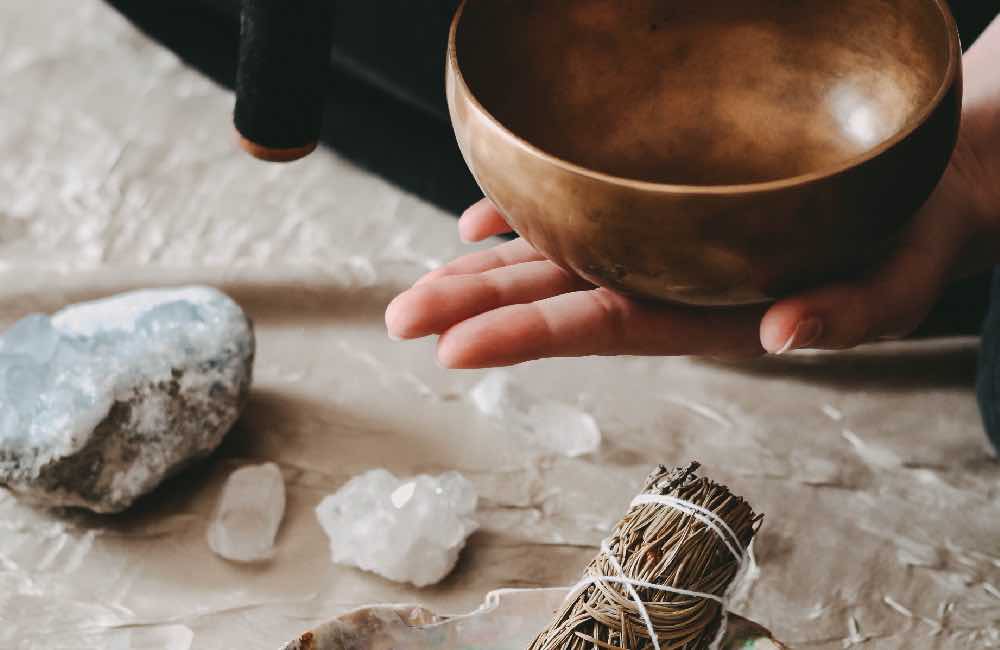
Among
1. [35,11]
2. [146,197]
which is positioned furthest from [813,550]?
[35,11]

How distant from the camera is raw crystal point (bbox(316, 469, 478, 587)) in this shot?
1022mm

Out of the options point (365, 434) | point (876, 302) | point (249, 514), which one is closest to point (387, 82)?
point (365, 434)

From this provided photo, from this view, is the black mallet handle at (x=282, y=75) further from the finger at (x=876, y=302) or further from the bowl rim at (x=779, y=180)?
the finger at (x=876, y=302)

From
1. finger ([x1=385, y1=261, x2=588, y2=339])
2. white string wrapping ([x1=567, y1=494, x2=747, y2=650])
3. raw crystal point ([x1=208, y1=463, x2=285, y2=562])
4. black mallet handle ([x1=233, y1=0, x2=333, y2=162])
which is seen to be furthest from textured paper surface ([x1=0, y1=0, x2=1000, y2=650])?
black mallet handle ([x1=233, y1=0, x2=333, y2=162])

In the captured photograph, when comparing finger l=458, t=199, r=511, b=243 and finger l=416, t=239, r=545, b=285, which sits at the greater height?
finger l=458, t=199, r=511, b=243

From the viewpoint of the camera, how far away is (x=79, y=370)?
105cm

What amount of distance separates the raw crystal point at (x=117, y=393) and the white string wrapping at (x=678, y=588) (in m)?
0.46

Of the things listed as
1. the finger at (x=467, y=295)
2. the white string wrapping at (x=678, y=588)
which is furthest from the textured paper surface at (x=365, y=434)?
the finger at (x=467, y=295)

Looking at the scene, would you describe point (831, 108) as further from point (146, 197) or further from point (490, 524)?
point (146, 197)

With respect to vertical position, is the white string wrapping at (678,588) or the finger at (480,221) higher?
the finger at (480,221)

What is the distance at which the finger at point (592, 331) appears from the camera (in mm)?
795

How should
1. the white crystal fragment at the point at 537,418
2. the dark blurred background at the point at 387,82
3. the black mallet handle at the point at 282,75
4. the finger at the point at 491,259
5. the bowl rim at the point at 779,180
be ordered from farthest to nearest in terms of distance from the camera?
1. the dark blurred background at the point at 387,82
2. the white crystal fragment at the point at 537,418
3. the finger at the point at 491,259
4. the black mallet handle at the point at 282,75
5. the bowl rim at the point at 779,180

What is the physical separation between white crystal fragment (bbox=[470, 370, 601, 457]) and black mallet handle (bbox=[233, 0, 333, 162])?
449 millimetres

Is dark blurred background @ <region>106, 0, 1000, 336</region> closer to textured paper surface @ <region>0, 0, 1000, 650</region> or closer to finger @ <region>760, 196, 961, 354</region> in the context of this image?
textured paper surface @ <region>0, 0, 1000, 650</region>
